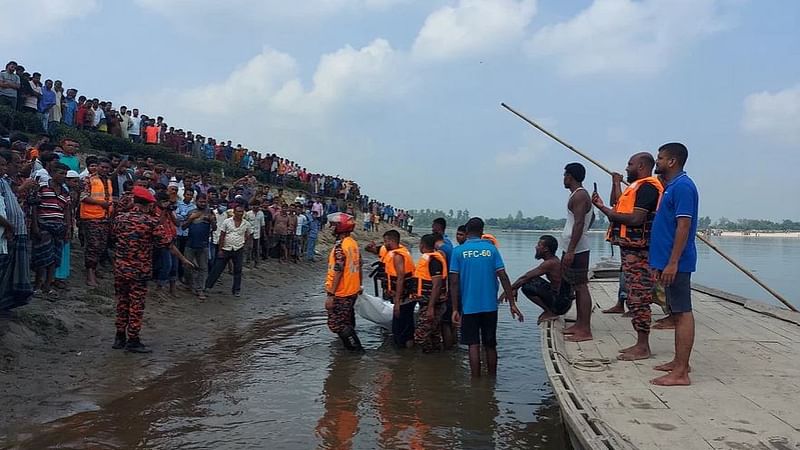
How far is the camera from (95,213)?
30.0 ft

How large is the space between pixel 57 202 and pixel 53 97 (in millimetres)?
8482

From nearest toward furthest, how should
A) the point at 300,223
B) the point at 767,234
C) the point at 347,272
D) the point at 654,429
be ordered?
the point at 654,429 < the point at 347,272 < the point at 300,223 < the point at 767,234

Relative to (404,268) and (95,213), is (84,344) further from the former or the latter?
(404,268)

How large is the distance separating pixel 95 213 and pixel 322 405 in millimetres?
5354

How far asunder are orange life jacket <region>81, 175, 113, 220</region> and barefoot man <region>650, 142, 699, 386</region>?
7.75 metres

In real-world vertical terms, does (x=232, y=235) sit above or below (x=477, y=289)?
A: above

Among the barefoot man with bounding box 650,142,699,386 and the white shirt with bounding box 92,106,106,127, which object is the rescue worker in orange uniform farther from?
the white shirt with bounding box 92,106,106,127

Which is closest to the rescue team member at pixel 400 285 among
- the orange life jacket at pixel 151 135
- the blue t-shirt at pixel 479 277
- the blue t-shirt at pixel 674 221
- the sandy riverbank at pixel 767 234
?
the blue t-shirt at pixel 479 277

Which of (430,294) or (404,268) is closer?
(430,294)

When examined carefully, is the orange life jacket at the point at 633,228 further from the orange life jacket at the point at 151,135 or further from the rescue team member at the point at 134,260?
the orange life jacket at the point at 151,135

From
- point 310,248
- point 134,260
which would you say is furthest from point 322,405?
point 310,248

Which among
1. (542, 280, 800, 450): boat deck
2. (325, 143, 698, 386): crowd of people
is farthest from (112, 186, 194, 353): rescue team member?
(542, 280, 800, 450): boat deck

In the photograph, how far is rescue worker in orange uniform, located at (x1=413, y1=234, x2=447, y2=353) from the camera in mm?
7637

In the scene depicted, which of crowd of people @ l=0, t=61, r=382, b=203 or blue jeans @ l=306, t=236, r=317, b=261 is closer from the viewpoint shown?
crowd of people @ l=0, t=61, r=382, b=203
